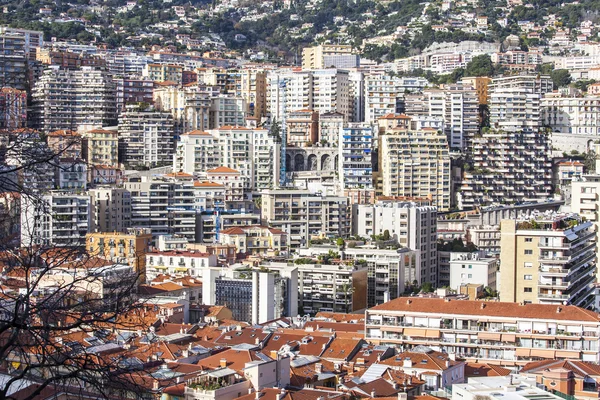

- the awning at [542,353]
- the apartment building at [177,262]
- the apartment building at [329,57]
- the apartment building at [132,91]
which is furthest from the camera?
the apartment building at [329,57]

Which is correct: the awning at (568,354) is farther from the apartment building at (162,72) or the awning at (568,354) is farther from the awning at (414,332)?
the apartment building at (162,72)

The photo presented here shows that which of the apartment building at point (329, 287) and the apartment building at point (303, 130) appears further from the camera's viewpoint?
the apartment building at point (303, 130)

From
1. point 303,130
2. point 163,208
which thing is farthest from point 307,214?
point 303,130

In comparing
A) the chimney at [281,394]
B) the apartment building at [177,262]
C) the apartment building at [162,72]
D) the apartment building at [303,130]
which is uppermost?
the apartment building at [162,72]

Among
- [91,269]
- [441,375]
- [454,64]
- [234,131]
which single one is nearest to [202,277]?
[441,375]

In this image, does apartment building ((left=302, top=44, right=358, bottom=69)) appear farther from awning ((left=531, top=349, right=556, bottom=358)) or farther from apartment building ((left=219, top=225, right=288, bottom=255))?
awning ((left=531, top=349, right=556, bottom=358))

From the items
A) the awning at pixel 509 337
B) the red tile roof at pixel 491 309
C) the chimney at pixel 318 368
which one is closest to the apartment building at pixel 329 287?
the red tile roof at pixel 491 309
